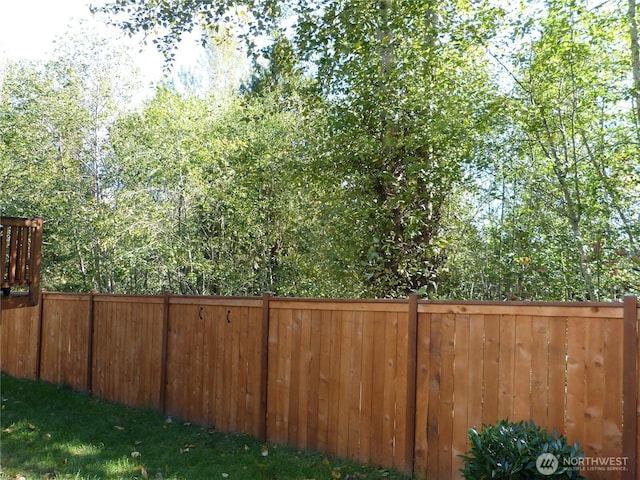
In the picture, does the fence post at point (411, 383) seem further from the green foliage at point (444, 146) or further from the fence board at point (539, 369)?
the green foliage at point (444, 146)

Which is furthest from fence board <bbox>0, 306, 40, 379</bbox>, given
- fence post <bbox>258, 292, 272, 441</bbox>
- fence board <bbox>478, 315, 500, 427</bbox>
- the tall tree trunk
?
the tall tree trunk

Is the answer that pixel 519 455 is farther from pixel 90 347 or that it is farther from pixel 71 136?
pixel 71 136

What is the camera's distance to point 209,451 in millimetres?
6309

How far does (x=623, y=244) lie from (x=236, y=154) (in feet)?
25.2

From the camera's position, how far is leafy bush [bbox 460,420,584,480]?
411cm

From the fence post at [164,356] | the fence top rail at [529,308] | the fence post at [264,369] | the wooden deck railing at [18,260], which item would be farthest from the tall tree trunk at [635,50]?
the wooden deck railing at [18,260]

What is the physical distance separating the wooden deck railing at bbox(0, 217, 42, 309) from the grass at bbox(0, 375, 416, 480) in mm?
1380

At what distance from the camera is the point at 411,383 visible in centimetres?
542

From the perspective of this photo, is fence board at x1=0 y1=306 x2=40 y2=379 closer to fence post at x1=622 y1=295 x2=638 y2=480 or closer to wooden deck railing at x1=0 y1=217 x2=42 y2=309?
wooden deck railing at x1=0 y1=217 x2=42 y2=309

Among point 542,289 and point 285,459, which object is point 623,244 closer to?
point 542,289

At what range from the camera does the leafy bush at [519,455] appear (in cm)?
411

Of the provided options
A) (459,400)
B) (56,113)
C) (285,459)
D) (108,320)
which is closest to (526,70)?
(459,400)

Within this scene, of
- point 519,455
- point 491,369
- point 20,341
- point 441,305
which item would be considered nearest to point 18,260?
point 20,341

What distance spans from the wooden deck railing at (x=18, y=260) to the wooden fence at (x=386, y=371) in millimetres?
1221
